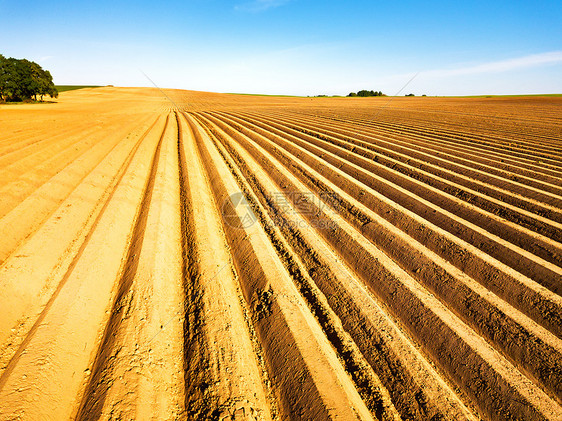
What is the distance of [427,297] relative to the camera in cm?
282

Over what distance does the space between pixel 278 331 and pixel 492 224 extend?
351 centimetres

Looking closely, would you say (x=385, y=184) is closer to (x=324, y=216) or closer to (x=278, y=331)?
(x=324, y=216)

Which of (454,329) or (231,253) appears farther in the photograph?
(231,253)

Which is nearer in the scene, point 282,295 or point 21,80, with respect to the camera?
point 282,295

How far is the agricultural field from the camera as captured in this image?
1.92 metres

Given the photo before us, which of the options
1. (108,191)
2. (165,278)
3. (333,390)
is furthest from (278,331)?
(108,191)

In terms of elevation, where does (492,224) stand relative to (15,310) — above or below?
above

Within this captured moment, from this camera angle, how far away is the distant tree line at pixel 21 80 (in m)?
27.4

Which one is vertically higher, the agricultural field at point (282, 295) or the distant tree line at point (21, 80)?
the distant tree line at point (21, 80)

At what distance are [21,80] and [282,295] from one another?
38.8 m

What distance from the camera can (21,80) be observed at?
2781 cm

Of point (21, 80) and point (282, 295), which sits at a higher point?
point (21, 80)

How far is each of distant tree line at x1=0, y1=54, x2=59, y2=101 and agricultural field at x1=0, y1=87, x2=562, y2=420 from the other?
32501 mm

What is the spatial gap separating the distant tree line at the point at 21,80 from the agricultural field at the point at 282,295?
32.5 m
